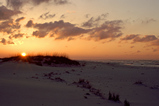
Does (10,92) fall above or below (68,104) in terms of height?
above

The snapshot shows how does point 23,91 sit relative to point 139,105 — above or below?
above

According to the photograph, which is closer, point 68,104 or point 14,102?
point 14,102

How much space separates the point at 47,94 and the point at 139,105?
2733mm

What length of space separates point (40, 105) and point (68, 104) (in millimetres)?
723

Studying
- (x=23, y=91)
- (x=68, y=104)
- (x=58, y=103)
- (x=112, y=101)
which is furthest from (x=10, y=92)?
(x=112, y=101)

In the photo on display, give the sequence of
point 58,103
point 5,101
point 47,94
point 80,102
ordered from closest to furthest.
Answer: point 5,101
point 58,103
point 80,102
point 47,94

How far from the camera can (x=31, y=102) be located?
3.47 meters

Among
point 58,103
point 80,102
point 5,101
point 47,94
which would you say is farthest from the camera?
point 47,94

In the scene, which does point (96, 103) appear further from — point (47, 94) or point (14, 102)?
point (14, 102)

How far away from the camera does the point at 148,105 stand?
4258 mm

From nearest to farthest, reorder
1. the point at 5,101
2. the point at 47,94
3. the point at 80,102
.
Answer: the point at 5,101
the point at 80,102
the point at 47,94

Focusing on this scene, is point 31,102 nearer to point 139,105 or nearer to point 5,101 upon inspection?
point 5,101

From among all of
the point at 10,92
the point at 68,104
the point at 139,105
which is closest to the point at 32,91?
the point at 10,92

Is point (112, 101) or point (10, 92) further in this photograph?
point (112, 101)
